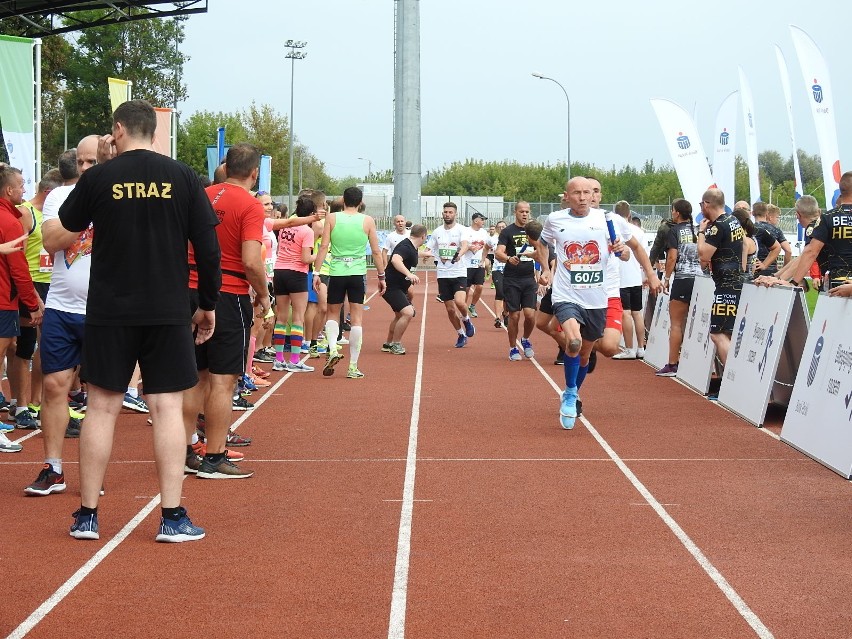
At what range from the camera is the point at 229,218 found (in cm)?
778

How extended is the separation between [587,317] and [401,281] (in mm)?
6280

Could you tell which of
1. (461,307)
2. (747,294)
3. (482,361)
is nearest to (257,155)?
(747,294)

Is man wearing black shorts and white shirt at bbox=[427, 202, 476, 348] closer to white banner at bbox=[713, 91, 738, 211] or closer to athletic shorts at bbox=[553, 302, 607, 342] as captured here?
athletic shorts at bbox=[553, 302, 607, 342]

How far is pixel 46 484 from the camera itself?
737cm

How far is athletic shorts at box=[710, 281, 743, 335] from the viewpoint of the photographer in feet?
39.0

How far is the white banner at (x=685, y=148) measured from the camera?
2333 cm

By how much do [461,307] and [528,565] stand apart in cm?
1264

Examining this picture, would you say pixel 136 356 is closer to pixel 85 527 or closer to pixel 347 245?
pixel 85 527

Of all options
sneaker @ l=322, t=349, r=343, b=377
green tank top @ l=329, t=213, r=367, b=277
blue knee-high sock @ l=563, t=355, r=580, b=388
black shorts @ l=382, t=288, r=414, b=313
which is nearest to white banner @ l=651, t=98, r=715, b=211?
black shorts @ l=382, t=288, r=414, b=313

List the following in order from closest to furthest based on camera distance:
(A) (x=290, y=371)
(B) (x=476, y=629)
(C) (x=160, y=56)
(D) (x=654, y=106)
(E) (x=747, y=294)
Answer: (B) (x=476, y=629)
(E) (x=747, y=294)
(A) (x=290, y=371)
(D) (x=654, y=106)
(C) (x=160, y=56)

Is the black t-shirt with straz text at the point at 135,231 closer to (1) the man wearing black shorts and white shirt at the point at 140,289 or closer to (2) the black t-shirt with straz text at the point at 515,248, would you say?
(1) the man wearing black shorts and white shirt at the point at 140,289

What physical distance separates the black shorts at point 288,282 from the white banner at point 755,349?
205 inches

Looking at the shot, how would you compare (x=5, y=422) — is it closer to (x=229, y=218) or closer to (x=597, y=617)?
(x=229, y=218)

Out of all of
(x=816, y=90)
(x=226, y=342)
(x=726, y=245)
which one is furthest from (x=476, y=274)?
(x=226, y=342)
